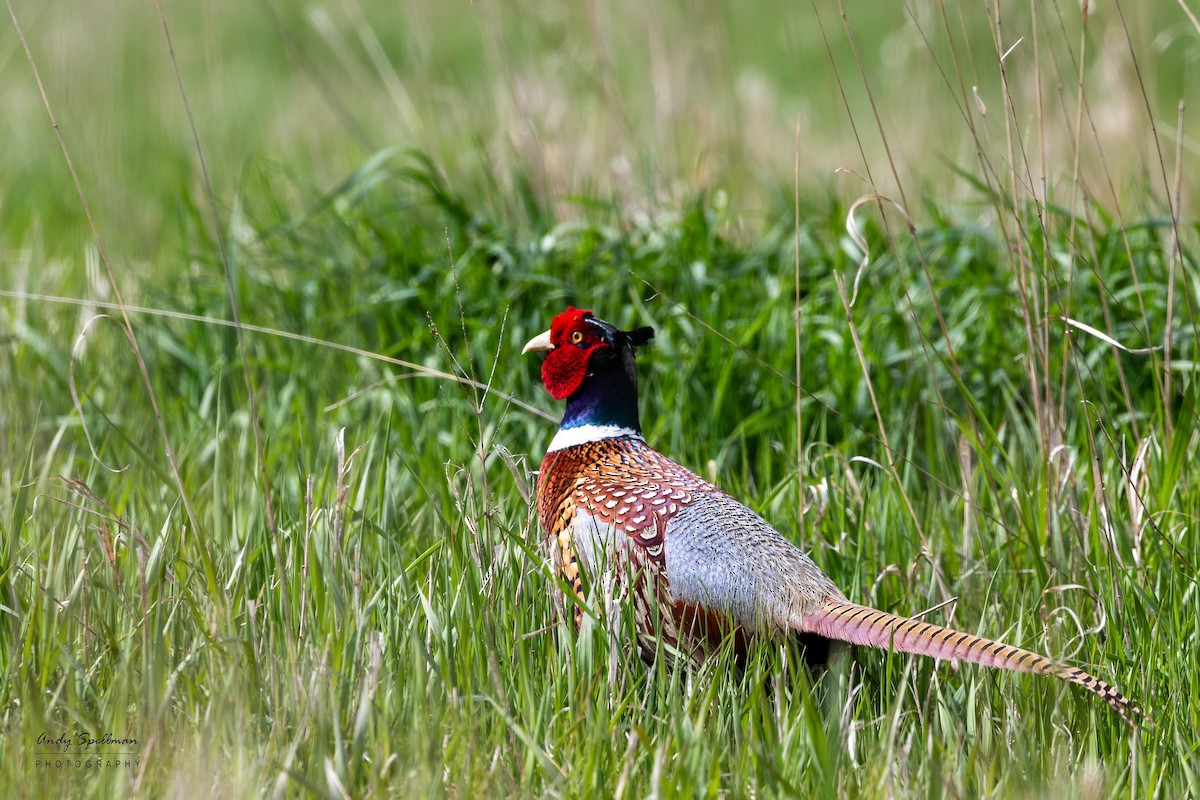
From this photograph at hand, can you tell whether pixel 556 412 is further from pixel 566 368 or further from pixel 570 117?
pixel 570 117

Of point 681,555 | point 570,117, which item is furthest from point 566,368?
point 570,117

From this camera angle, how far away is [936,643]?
207 cm

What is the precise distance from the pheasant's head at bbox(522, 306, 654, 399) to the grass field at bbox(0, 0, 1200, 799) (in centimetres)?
15

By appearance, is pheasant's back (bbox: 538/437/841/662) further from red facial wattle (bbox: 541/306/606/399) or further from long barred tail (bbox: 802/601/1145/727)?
red facial wattle (bbox: 541/306/606/399)

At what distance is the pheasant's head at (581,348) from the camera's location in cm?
276

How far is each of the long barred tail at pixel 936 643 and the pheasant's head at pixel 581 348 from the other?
803mm

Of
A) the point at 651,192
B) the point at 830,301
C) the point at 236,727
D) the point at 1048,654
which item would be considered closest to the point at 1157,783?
the point at 1048,654

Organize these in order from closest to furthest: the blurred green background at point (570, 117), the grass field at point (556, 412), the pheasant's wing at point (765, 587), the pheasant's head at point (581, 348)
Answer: the grass field at point (556, 412), the pheasant's wing at point (765, 587), the pheasant's head at point (581, 348), the blurred green background at point (570, 117)

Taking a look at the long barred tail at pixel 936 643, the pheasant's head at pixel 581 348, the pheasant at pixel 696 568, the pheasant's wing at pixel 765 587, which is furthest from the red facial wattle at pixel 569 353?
the long barred tail at pixel 936 643

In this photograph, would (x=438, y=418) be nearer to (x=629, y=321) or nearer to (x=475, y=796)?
(x=629, y=321)

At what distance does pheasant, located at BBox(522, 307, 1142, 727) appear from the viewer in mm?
2131

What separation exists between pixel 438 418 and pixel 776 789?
204 cm

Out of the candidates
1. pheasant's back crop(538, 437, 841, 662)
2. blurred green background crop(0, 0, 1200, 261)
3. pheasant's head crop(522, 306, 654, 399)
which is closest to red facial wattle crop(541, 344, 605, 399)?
pheasant's head crop(522, 306, 654, 399)

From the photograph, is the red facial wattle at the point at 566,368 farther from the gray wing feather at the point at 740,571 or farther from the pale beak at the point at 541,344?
the gray wing feather at the point at 740,571
